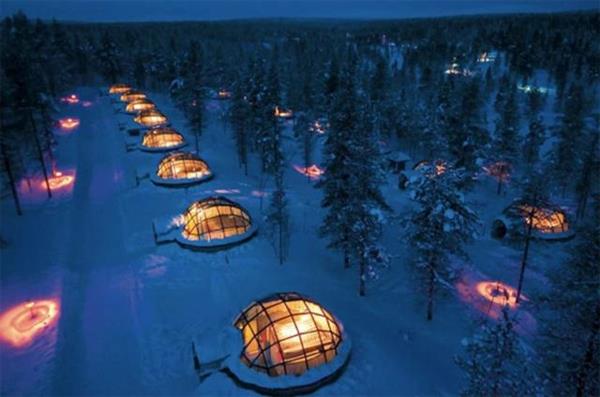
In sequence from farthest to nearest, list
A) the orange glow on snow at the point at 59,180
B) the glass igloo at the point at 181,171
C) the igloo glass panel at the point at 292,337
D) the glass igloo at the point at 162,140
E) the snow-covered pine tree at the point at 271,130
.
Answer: the glass igloo at the point at 162,140
the snow-covered pine tree at the point at 271,130
the orange glow on snow at the point at 59,180
the glass igloo at the point at 181,171
the igloo glass panel at the point at 292,337

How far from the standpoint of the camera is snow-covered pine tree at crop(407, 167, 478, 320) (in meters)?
18.5

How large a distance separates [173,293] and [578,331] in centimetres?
1844

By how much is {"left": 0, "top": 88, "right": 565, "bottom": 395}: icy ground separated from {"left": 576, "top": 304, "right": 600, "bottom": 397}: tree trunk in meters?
2.89

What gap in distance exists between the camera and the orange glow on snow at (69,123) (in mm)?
56594

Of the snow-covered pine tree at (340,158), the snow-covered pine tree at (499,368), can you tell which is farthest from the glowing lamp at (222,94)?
the snow-covered pine tree at (499,368)

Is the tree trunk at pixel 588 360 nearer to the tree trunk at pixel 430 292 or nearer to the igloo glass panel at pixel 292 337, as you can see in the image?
the tree trunk at pixel 430 292

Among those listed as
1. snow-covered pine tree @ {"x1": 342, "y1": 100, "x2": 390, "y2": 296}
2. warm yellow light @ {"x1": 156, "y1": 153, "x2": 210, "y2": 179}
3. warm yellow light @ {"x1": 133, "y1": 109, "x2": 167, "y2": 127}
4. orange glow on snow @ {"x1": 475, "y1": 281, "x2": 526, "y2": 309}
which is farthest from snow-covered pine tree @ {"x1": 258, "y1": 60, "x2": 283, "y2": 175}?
warm yellow light @ {"x1": 133, "y1": 109, "x2": 167, "y2": 127}

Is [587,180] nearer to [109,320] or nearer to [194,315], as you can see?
[194,315]

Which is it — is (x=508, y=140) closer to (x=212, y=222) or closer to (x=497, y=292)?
(x=497, y=292)

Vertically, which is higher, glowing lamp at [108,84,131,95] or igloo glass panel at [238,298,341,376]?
glowing lamp at [108,84,131,95]

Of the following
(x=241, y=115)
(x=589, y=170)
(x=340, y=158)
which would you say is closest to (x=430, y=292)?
(x=340, y=158)

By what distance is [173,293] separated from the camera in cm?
2183

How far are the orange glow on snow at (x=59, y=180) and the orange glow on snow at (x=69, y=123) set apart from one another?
19.4m

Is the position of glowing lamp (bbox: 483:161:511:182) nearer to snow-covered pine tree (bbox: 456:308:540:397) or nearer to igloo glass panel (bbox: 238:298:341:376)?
igloo glass panel (bbox: 238:298:341:376)
